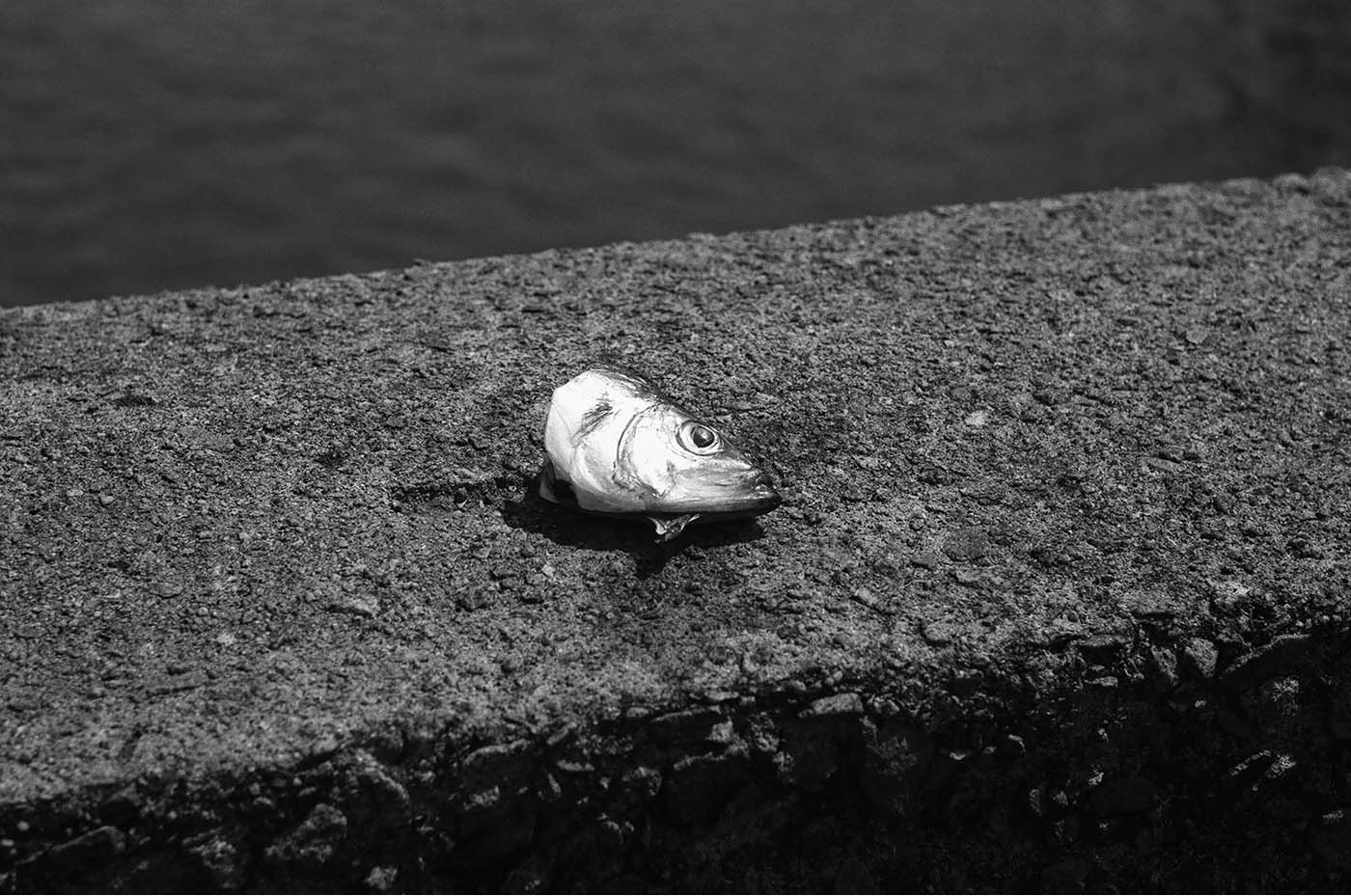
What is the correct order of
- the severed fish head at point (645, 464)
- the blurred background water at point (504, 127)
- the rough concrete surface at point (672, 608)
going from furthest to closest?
1. the blurred background water at point (504, 127)
2. the severed fish head at point (645, 464)
3. the rough concrete surface at point (672, 608)

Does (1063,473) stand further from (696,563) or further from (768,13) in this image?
(768,13)

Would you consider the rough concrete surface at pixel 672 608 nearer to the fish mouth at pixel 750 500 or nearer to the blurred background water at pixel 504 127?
the fish mouth at pixel 750 500

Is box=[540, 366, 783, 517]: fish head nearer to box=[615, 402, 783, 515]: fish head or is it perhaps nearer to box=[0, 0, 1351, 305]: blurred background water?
box=[615, 402, 783, 515]: fish head

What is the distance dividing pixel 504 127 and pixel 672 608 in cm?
425

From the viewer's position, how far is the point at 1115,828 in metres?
2.33

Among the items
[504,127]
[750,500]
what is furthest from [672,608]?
[504,127]

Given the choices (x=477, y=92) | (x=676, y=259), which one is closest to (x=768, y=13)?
(x=477, y=92)

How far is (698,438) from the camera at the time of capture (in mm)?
2377

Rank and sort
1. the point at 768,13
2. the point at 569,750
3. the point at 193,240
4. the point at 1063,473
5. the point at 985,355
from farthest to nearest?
the point at 768,13 → the point at 193,240 → the point at 985,355 → the point at 1063,473 → the point at 569,750

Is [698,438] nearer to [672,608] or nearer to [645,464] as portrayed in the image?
[645,464]

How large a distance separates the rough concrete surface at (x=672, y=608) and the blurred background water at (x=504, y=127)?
9.08 feet

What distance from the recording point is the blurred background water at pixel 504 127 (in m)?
5.64

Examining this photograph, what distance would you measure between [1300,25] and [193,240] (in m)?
5.67

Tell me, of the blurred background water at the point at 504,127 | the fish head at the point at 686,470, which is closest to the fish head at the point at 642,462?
the fish head at the point at 686,470
